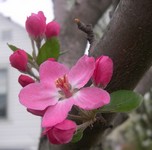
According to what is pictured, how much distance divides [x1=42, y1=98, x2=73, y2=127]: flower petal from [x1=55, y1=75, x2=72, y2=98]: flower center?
36mm

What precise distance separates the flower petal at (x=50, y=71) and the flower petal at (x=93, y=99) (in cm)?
6

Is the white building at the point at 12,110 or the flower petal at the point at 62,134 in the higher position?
the flower petal at the point at 62,134

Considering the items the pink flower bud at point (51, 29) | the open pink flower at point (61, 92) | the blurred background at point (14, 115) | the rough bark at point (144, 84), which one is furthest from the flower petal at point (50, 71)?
the blurred background at point (14, 115)

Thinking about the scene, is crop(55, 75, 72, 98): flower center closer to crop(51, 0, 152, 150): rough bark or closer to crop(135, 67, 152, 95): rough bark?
crop(51, 0, 152, 150): rough bark

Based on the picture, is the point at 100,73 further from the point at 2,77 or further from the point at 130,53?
the point at 2,77

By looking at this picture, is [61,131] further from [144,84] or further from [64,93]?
[144,84]

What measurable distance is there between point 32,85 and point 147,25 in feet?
0.55

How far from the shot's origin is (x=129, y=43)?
0.53m

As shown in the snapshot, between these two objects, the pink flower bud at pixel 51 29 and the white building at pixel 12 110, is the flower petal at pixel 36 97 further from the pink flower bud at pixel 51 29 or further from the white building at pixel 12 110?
the white building at pixel 12 110

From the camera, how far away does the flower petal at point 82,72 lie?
0.46m

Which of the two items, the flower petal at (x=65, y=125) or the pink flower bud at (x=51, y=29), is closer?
the flower petal at (x=65, y=125)

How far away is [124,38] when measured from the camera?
20.7 inches

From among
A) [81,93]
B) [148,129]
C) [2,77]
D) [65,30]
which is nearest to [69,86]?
[81,93]

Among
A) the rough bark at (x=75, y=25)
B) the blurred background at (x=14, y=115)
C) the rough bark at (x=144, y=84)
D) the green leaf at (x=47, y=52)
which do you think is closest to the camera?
the green leaf at (x=47, y=52)
